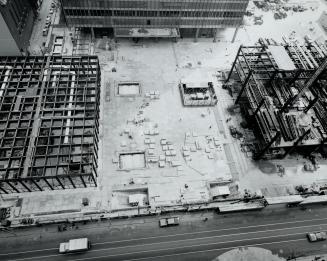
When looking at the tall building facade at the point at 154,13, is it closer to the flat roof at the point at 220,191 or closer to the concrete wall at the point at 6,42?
the concrete wall at the point at 6,42

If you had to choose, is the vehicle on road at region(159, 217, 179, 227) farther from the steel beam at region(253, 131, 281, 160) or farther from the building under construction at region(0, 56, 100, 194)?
the steel beam at region(253, 131, 281, 160)

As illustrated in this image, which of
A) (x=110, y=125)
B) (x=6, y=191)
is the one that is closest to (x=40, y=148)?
(x=6, y=191)

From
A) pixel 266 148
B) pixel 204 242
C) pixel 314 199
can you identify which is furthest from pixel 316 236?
pixel 204 242

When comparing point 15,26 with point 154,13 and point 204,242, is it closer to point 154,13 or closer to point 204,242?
point 154,13

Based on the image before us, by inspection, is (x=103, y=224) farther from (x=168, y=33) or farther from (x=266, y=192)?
(x=168, y=33)

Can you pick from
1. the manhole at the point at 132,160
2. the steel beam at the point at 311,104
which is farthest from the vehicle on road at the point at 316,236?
the manhole at the point at 132,160

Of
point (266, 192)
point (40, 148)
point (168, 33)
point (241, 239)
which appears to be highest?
point (168, 33)
